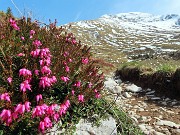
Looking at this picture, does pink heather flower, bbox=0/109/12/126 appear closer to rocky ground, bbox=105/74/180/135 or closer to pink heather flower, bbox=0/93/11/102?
pink heather flower, bbox=0/93/11/102

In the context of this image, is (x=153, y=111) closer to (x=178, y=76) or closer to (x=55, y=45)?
(x=178, y=76)

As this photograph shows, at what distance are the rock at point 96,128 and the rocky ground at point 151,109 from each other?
32.3 inches

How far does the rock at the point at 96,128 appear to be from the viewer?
5680mm

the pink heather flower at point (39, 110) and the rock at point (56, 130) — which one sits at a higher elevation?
the rock at point (56, 130)

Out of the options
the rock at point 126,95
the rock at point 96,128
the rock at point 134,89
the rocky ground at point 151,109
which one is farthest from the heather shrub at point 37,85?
the rock at point 134,89

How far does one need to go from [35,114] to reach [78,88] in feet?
5.39

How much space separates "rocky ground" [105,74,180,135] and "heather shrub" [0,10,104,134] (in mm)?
1232

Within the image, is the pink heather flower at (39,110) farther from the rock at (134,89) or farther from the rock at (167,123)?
the rock at (134,89)

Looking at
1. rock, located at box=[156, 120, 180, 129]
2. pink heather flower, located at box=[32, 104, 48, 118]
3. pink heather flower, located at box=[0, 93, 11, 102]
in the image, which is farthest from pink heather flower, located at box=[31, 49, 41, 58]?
rock, located at box=[156, 120, 180, 129]

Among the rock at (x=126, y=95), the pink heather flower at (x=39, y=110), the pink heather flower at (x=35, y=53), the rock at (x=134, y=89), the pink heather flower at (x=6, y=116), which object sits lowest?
the pink heather flower at (x=6, y=116)

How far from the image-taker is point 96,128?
233 inches

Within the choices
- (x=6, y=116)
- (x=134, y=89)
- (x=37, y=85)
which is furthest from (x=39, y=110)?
(x=134, y=89)

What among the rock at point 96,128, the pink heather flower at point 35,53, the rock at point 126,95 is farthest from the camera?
the rock at point 126,95

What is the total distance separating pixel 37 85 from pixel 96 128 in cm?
151
